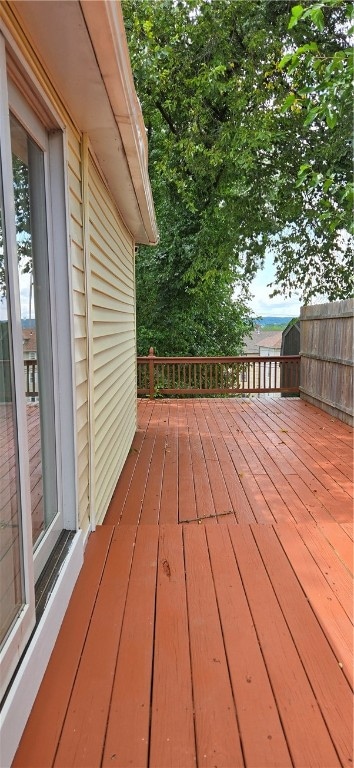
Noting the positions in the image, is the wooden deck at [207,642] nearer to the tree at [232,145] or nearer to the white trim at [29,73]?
the white trim at [29,73]

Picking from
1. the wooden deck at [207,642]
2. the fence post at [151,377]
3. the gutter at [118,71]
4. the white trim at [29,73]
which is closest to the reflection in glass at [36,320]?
the white trim at [29,73]

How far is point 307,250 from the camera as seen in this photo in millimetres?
9852

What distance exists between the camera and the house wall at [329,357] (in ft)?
18.5

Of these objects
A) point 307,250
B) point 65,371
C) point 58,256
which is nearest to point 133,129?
point 58,256

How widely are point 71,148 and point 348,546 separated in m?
2.21

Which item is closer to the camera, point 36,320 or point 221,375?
point 36,320

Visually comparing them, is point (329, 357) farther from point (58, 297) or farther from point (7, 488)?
point (7, 488)

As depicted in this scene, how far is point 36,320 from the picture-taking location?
1.71 metres

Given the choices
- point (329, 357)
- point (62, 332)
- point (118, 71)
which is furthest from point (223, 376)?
point (118, 71)

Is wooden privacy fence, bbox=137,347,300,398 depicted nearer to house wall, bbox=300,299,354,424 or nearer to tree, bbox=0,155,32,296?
house wall, bbox=300,299,354,424

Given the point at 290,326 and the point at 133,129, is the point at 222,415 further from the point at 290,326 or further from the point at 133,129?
the point at 290,326

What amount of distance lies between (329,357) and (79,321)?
15.7ft

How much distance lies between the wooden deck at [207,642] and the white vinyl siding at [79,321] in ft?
1.03

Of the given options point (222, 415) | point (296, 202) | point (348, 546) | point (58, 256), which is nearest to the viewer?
point (58, 256)
